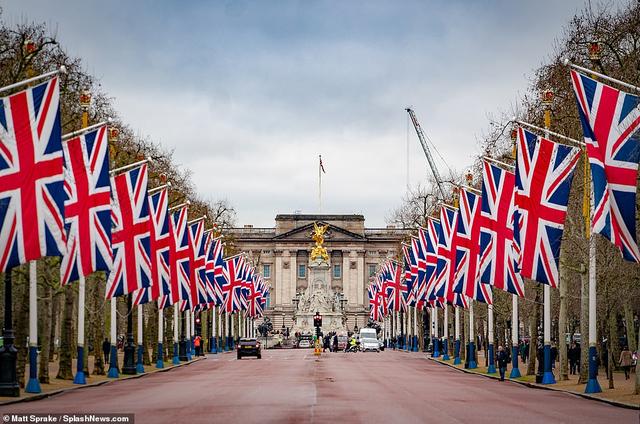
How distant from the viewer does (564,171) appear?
40.5m

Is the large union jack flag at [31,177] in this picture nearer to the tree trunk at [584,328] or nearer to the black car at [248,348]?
the tree trunk at [584,328]

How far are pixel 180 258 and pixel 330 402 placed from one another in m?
28.7

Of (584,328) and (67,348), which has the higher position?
(584,328)

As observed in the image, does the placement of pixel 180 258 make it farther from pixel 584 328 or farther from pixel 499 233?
pixel 584 328

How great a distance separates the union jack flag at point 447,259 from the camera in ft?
203

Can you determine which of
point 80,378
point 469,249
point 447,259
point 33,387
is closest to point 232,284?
point 447,259

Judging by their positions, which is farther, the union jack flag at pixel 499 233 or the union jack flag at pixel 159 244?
the union jack flag at pixel 159 244

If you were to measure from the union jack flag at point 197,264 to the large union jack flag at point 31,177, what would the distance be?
29.0m

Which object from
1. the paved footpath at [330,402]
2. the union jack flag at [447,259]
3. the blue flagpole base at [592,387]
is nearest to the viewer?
the paved footpath at [330,402]

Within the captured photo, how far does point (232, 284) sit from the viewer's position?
315ft

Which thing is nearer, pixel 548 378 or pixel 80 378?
pixel 80 378

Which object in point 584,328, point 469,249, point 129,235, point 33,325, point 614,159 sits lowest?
point 584,328

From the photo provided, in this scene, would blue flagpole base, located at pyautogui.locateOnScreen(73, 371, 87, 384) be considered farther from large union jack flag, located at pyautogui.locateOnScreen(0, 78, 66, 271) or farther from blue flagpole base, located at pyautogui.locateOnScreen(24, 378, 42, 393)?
large union jack flag, located at pyautogui.locateOnScreen(0, 78, 66, 271)

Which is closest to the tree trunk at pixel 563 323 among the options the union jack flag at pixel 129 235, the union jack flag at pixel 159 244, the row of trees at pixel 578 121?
the row of trees at pixel 578 121
